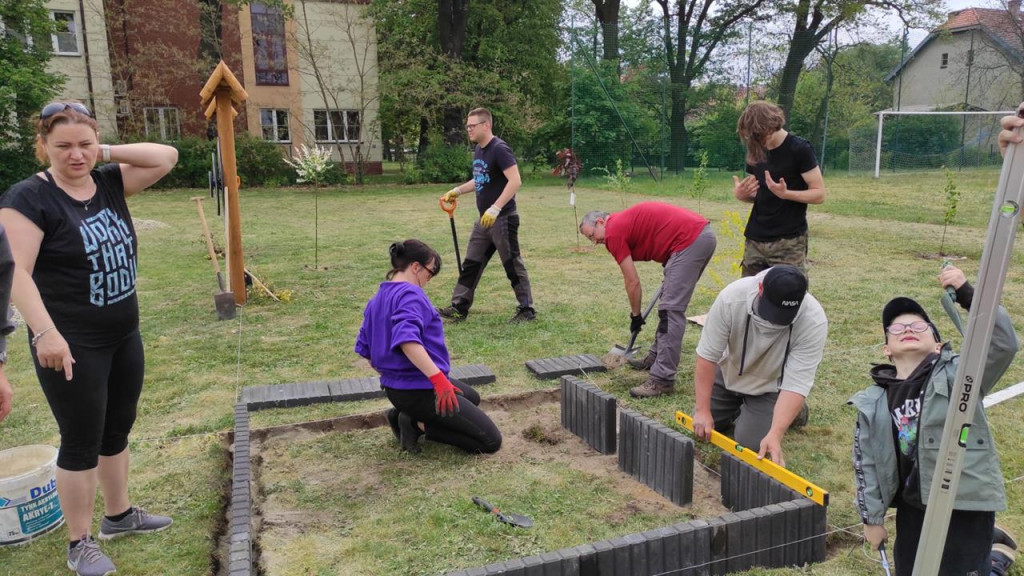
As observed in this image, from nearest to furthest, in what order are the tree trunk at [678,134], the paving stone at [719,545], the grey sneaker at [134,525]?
the paving stone at [719,545]
the grey sneaker at [134,525]
the tree trunk at [678,134]

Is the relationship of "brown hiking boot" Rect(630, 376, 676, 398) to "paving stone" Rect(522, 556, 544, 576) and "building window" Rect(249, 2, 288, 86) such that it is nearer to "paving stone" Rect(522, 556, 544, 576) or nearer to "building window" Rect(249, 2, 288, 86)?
"paving stone" Rect(522, 556, 544, 576)

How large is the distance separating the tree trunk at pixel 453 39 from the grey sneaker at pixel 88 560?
23.6m

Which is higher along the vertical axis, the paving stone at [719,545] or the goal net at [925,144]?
the goal net at [925,144]

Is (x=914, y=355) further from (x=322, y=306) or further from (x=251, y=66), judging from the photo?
(x=251, y=66)

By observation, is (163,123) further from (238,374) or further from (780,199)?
(780,199)

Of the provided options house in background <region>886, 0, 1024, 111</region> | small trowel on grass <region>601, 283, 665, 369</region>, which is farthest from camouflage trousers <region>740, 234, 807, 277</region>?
house in background <region>886, 0, 1024, 111</region>

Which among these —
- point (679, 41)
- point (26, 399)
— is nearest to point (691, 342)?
point (26, 399)

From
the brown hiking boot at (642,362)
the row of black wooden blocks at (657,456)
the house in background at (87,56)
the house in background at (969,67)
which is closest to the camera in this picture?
the row of black wooden blocks at (657,456)

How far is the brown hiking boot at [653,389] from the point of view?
15.1 feet

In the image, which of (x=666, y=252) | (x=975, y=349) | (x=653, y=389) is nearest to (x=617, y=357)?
(x=653, y=389)

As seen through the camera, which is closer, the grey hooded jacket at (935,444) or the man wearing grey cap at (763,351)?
the grey hooded jacket at (935,444)

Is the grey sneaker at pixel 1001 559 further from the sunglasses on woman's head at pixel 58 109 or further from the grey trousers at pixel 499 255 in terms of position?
the grey trousers at pixel 499 255

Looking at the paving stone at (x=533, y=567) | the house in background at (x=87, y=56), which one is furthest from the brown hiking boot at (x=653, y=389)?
the house in background at (x=87, y=56)

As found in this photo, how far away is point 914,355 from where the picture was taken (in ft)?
7.73
